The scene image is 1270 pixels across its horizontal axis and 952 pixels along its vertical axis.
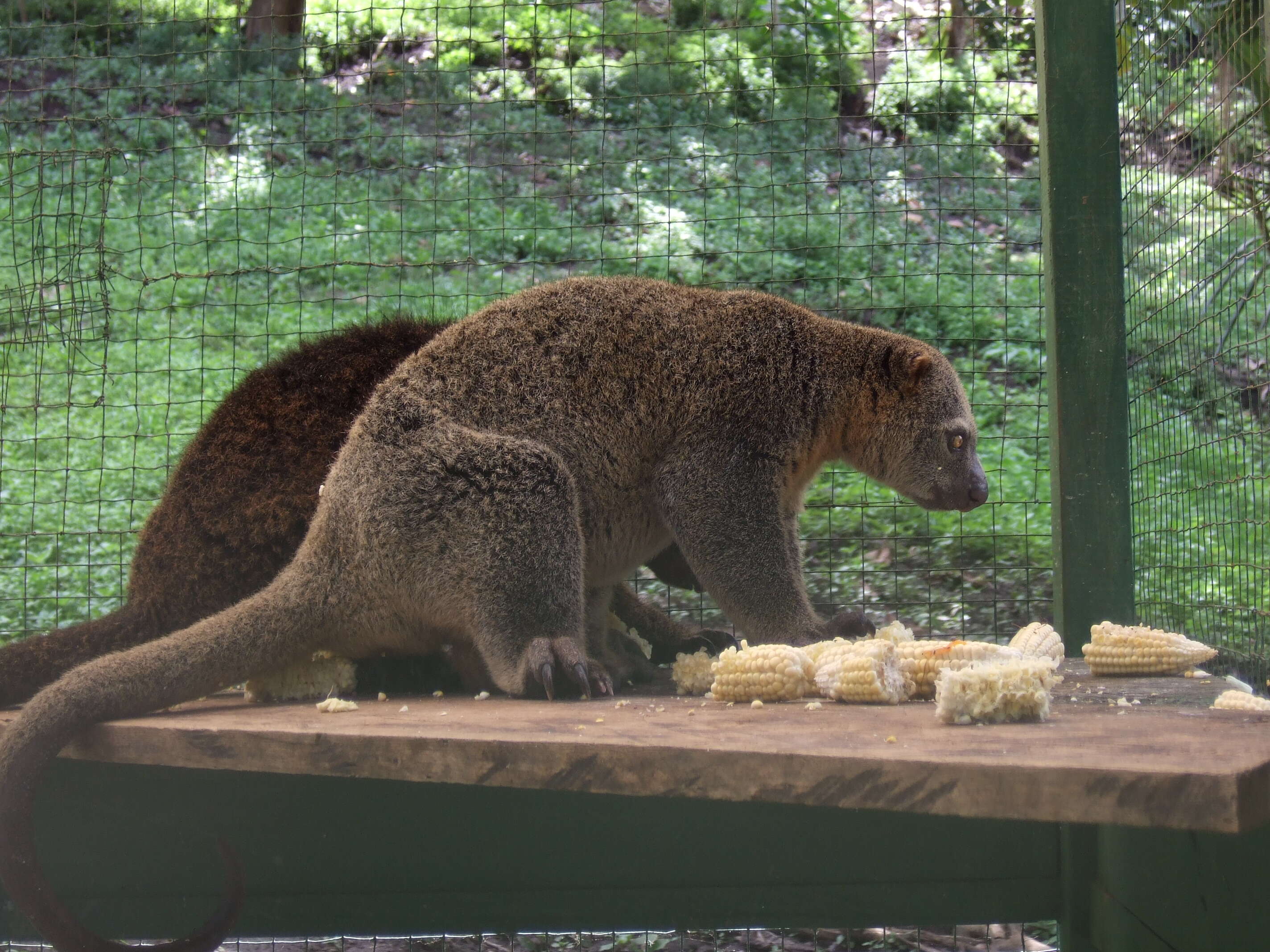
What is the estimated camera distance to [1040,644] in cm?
364

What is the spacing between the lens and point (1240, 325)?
4.05 m

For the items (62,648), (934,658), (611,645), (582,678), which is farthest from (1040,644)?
(62,648)

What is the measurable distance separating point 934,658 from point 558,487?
3.81ft

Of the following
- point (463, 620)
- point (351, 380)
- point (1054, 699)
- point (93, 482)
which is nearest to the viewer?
point (1054, 699)

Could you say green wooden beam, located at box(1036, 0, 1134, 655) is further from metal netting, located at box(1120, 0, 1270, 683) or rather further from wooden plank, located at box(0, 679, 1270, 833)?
wooden plank, located at box(0, 679, 1270, 833)

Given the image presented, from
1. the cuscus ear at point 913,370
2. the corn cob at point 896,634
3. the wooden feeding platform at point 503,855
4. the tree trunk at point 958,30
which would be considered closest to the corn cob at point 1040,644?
the wooden feeding platform at point 503,855

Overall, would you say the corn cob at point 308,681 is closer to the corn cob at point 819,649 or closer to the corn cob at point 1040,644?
the corn cob at point 819,649

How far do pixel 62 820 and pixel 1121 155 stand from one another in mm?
4340

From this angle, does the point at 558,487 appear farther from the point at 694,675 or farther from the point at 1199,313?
the point at 1199,313

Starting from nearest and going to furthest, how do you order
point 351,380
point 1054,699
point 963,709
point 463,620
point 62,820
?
point 963,709 → point 1054,699 → point 463,620 → point 62,820 → point 351,380

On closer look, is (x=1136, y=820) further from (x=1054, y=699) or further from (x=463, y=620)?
(x=463, y=620)

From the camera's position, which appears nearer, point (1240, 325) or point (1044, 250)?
point (1240, 325)

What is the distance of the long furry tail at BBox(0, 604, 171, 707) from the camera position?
12.7 ft

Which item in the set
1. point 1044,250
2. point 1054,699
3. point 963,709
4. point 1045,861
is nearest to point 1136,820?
point 963,709
